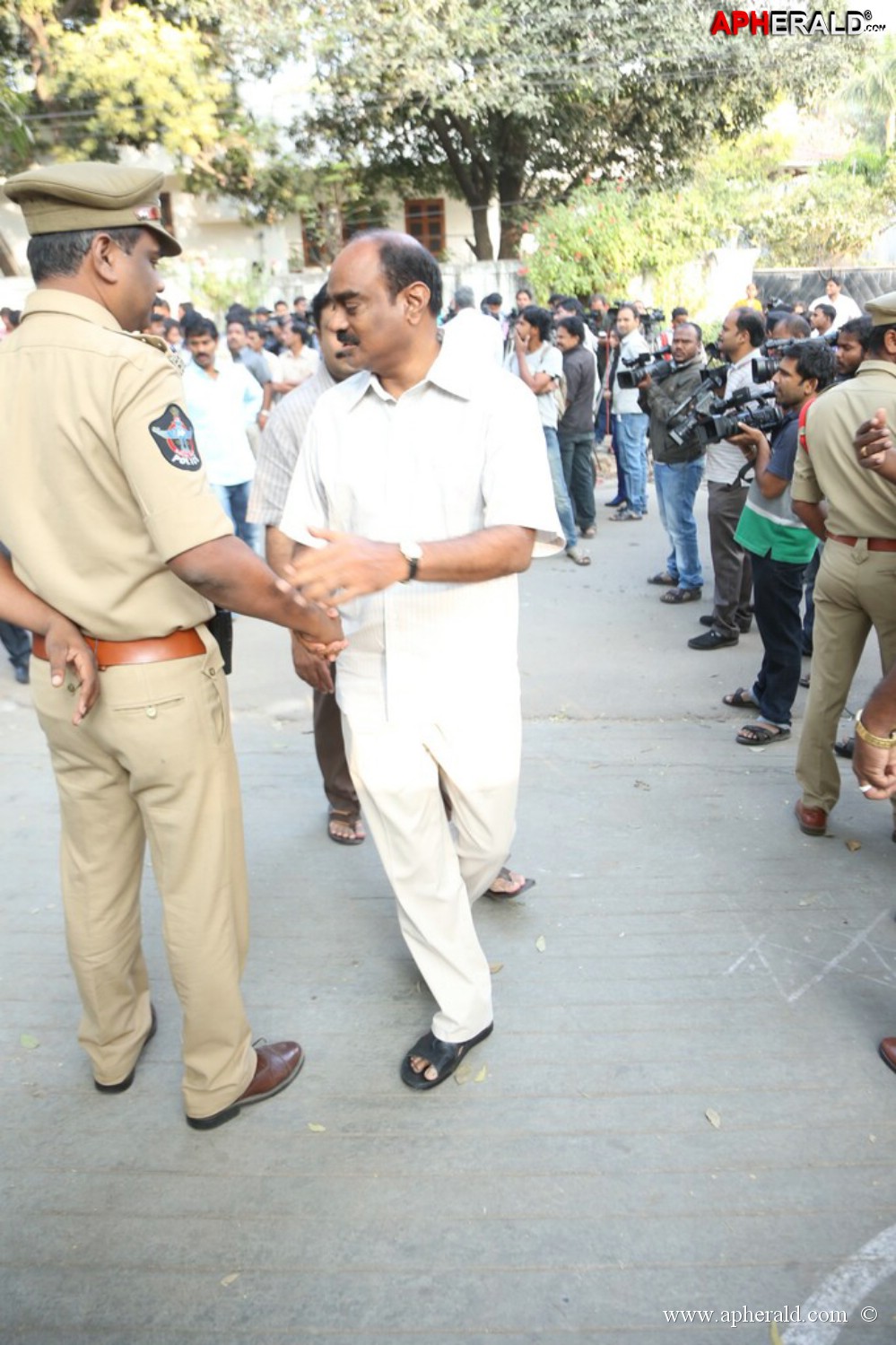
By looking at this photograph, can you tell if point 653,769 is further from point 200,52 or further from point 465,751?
point 200,52

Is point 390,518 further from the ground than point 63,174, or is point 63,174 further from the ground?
point 63,174

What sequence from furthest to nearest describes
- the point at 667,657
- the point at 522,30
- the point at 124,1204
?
the point at 522,30 → the point at 667,657 → the point at 124,1204

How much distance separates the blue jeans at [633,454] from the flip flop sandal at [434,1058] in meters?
7.09

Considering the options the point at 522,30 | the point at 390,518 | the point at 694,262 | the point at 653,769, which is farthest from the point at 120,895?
the point at 522,30

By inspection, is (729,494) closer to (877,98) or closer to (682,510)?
(682,510)

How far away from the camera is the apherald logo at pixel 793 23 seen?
19.6m

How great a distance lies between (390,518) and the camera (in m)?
2.40

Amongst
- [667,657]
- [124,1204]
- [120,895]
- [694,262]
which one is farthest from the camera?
[694,262]

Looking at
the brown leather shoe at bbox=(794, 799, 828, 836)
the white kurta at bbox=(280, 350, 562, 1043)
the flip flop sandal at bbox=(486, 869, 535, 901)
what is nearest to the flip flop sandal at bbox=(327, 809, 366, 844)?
the flip flop sandal at bbox=(486, 869, 535, 901)

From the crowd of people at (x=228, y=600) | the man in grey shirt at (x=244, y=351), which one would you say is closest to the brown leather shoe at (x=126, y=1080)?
the crowd of people at (x=228, y=600)

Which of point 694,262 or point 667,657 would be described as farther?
point 694,262

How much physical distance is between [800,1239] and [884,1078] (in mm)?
620

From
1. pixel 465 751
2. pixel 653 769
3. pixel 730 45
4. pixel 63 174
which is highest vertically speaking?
pixel 730 45

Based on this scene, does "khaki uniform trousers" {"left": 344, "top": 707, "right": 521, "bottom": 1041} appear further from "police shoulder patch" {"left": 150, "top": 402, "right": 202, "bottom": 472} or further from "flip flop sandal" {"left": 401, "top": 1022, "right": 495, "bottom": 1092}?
"police shoulder patch" {"left": 150, "top": 402, "right": 202, "bottom": 472}
